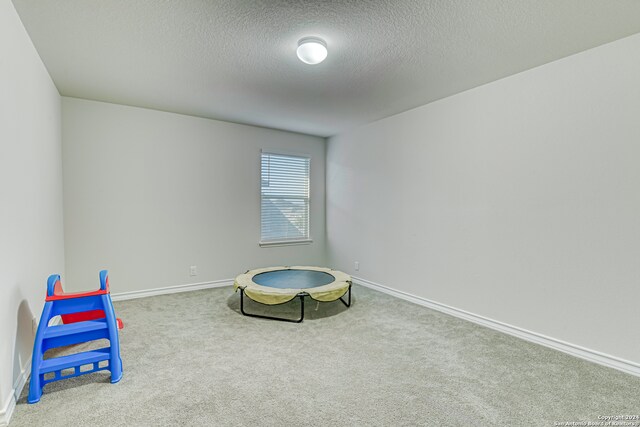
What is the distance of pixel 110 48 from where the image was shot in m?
2.47

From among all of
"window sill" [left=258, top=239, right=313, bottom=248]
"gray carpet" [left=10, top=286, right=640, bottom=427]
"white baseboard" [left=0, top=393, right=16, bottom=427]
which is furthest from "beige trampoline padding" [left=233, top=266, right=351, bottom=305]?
"white baseboard" [left=0, top=393, right=16, bottom=427]

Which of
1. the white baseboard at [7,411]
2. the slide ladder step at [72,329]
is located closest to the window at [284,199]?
the slide ladder step at [72,329]

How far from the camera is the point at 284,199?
5.13 metres

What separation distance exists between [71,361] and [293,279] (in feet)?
7.47

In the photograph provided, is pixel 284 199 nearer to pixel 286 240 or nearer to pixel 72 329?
pixel 286 240

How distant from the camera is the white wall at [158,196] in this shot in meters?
3.67

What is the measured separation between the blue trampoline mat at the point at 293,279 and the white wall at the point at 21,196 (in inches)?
79.1

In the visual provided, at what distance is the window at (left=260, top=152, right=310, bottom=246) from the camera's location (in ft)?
16.2

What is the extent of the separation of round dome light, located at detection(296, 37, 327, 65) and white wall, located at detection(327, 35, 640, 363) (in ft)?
5.86

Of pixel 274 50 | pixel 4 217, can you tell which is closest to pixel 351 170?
pixel 274 50

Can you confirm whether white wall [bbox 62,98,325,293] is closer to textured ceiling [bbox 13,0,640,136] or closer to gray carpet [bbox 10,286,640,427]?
textured ceiling [bbox 13,0,640,136]

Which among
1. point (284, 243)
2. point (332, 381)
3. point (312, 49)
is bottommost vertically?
point (332, 381)

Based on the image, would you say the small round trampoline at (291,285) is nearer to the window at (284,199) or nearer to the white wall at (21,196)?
the window at (284,199)

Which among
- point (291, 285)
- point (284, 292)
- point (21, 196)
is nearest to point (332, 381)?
point (284, 292)
